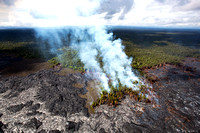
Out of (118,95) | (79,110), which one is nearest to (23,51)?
(79,110)

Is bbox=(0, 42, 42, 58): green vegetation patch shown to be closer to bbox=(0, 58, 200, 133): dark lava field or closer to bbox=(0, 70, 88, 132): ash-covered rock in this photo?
bbox=(0, 70, 88, 132): ash-covered rock

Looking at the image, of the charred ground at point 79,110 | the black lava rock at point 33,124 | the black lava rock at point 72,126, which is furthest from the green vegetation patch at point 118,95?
the black lava rock at point 33,124

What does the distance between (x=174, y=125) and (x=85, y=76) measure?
18.2m

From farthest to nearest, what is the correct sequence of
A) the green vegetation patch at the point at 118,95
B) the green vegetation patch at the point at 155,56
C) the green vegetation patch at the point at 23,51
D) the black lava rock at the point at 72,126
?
the green vegetation patch at the point at 23,51, the green vegetation patch at the point at 155,56, the green vegetation patch at the point at 118,95, the black lava rock at the point at 72,126

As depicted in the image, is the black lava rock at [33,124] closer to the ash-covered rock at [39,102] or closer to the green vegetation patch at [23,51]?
the ash-covered rock at [39,102]

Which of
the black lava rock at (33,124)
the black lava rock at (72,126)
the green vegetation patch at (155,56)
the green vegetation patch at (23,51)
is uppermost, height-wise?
the green vegetation patch at (23,51)

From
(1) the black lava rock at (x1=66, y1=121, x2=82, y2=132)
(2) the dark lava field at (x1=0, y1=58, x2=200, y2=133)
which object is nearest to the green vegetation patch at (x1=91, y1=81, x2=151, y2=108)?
(2) the dark lava field at (x1=0, y1=58, x2=200, y2=133)

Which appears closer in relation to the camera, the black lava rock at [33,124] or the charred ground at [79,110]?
the black lava rock at [33,124]

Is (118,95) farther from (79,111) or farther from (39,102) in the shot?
(39,102)

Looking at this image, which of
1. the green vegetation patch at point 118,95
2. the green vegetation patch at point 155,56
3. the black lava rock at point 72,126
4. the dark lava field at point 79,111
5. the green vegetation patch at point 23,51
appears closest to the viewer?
the black lava rock at point 72,126

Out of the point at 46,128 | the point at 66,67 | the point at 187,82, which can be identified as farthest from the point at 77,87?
the point at 187,82

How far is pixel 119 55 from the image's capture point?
35.2 meters

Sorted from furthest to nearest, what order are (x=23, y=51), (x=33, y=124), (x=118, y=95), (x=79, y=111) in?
1. (x=23, y=51)
2. (x=118, y=95)
3. (x=79, y=111)
4. (x=33, y=124)

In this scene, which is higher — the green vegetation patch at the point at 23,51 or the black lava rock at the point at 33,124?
the green vegetation patch at the point at 23,51
